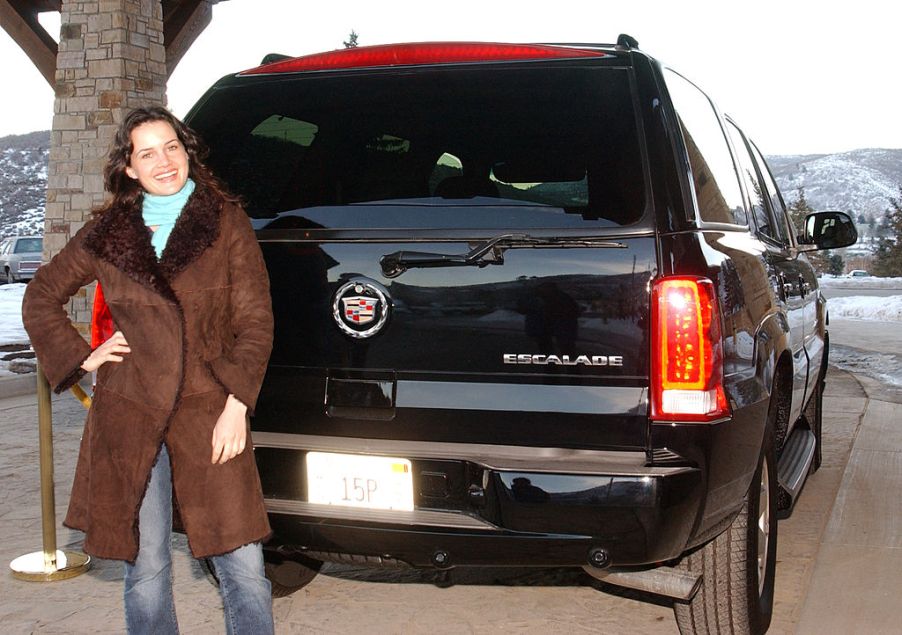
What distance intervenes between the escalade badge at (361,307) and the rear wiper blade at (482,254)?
61 mm

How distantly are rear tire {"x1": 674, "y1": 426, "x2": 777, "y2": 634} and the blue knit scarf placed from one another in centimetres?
175

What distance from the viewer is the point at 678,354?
8.66 ft

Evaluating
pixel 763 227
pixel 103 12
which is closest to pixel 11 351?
pixel 103 12

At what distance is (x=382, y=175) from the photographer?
2977mm

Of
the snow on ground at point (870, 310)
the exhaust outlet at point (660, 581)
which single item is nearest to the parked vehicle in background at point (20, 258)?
the snow on ground at point (870, 310)

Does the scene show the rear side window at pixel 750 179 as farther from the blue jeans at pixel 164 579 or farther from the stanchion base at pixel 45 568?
the stanchion base at pixel 45 568

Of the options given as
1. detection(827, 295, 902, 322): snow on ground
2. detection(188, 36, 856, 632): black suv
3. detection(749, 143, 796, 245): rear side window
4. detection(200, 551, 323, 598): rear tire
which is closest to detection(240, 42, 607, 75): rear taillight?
detection(188, 36, 856, 632): black suv

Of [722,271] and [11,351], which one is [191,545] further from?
[11,351]

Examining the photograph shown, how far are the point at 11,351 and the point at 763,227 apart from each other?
1011cm

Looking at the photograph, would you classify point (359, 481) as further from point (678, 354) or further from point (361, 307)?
point (678, 354)

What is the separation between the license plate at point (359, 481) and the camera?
281 cm

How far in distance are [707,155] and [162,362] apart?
1721 millimetres

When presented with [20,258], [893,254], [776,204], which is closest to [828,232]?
[776,204]

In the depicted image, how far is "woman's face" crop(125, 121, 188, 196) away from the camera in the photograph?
8.77 ft
